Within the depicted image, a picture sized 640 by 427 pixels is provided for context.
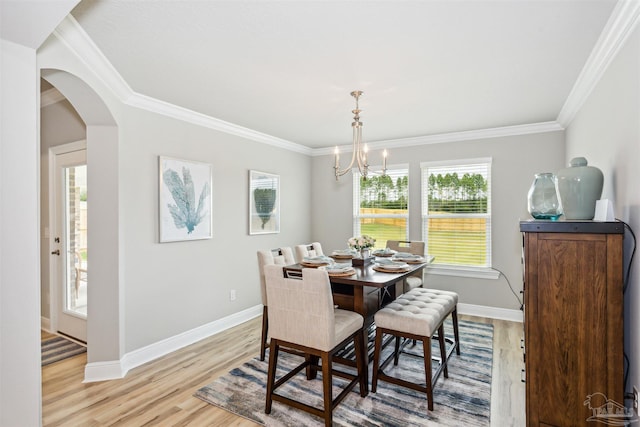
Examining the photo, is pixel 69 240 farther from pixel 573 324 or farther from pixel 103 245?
pixel 573 324

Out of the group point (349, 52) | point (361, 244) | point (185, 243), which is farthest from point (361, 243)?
point (185, 243)

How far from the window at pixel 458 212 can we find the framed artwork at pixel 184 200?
300 centimetres

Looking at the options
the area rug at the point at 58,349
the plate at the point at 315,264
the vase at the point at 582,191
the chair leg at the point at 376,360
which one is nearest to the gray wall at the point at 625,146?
the vase at the point at 582,191

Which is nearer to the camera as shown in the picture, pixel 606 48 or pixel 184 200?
pixel 606 48

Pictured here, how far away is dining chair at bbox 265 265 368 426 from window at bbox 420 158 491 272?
2.66 metres

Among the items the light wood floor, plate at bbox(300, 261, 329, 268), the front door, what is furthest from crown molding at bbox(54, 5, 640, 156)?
the light wood floor

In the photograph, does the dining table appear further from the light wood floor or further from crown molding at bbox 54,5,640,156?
crown molding at bbox 54,5,640,156

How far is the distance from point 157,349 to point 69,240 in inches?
65.9

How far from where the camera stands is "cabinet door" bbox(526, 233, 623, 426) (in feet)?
5.59

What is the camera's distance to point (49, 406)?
7.95 feet

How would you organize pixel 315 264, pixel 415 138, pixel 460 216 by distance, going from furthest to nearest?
pixel 415 138 → pixel 460 216 → pixel 315 264

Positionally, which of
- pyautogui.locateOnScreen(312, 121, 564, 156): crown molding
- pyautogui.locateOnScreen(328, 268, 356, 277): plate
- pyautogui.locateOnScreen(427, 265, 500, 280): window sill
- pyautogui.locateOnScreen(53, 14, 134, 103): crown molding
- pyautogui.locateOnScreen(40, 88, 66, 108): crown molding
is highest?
pyautogui.locateOnScreen(40, 88, 66, 108): crown molding

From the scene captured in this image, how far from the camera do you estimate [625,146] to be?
1.96 metres

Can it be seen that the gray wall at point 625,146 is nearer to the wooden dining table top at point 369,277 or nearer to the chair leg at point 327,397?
the wooden dining table top at point 369,277
